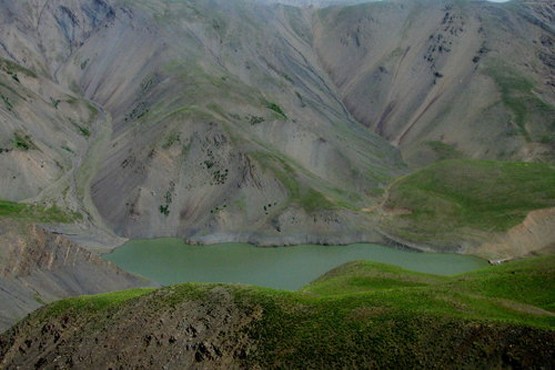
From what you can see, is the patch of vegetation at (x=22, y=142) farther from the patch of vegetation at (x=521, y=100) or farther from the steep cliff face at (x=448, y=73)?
the patch of vegetation at (x=521, y=100)

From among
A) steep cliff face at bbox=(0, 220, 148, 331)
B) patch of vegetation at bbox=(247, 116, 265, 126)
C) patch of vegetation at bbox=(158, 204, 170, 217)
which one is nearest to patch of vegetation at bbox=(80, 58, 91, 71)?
patch of vegetation at bbox=(247, 116, 265, 126)

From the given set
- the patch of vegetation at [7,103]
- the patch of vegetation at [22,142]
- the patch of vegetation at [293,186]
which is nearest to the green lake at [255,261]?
the patch of vegetation at [293,186]

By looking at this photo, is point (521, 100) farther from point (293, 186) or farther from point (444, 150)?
point (293, 186)

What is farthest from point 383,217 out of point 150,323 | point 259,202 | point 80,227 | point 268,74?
point 150,323

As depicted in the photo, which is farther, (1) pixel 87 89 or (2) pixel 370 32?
(2) pixel 370 32

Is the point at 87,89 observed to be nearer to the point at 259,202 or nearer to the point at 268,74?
the point at 268,74

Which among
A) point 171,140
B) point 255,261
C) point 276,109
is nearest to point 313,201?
point 255,261
